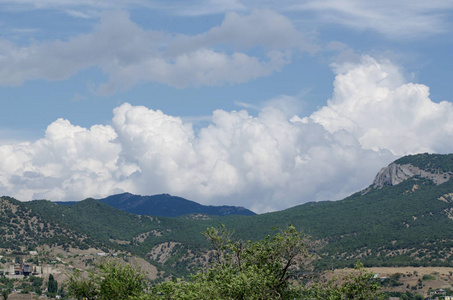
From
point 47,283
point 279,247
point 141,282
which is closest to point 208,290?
point 279,247

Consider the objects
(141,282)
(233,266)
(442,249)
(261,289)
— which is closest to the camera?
(261,289)

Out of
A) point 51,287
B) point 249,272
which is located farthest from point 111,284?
point 51,287

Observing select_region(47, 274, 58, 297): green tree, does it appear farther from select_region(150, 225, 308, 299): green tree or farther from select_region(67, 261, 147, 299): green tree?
select_region(150, 225, 308, 299): green tree

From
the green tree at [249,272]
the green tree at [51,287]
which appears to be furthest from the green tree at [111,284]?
the green tree at [51,287]

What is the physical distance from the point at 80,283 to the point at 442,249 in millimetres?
167353

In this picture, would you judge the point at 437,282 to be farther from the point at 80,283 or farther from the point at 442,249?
the point at 80,283

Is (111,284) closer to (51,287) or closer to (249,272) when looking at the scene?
(249,272)

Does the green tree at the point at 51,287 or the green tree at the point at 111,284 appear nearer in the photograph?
the green tree at the point at 111,284

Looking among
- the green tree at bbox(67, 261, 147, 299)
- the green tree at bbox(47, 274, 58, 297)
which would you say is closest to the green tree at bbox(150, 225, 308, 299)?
the green tree at bbox(67, 261, 147, 299)

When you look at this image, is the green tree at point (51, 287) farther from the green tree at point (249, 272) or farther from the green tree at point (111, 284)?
the green tree at point (249, 272)

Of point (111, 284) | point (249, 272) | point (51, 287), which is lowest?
point (51, 287)

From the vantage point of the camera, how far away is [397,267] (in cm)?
19212

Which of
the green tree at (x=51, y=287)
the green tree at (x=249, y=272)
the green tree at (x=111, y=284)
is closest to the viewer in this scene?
the green tree at (x=249, y=272)

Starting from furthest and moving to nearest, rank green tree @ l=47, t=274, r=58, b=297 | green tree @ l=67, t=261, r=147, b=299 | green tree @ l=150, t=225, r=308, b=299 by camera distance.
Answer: green tree @ l=47, t=274, r=58, b=297 → green tree @ l=67, t=261, r=147, b=299 → green tree @ l=150, t=225, r=308, b=299
